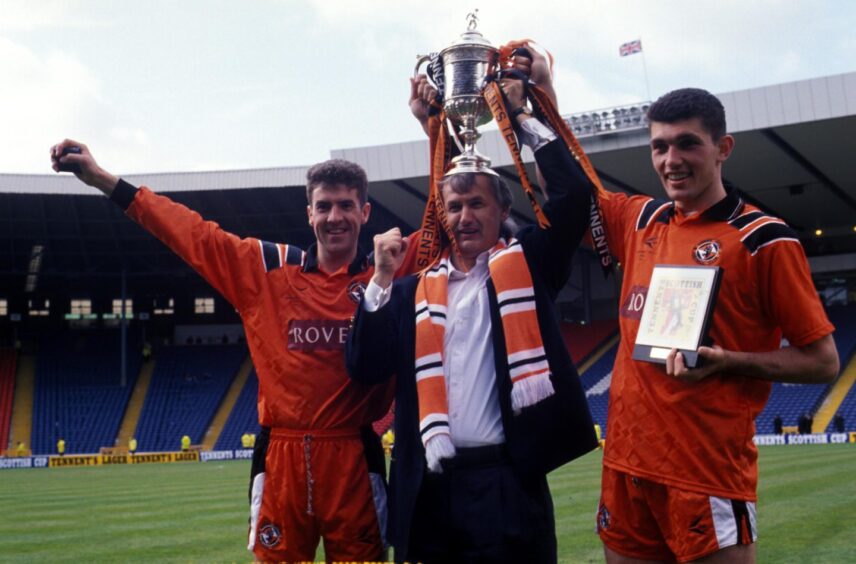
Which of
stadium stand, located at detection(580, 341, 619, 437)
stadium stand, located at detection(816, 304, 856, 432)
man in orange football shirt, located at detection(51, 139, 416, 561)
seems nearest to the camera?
man in orange football shirt, located at detection(51, 139, 416, 561)

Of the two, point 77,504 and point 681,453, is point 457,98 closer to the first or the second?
point 681,453

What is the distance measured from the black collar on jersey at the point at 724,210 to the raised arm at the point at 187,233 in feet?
6.47

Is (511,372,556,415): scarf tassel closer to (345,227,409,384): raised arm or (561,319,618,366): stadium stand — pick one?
(345,227,409,384): raised arm

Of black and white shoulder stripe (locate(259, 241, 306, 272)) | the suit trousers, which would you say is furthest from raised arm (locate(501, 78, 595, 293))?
black and white shoulder stripe (locate(259, 241, 306, 272))

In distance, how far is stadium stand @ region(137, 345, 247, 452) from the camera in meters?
33.5

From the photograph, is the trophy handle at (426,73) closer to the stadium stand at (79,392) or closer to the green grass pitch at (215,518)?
the green grass pitch at (215,518)

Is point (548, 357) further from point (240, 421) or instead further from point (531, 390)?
point (240, 421)

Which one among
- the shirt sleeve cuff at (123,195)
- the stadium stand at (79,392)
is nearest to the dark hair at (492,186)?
the shirt sleeve cuff at (123,195)

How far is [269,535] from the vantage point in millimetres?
3596

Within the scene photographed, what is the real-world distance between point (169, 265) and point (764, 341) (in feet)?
122

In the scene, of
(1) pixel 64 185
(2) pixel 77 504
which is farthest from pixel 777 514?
(1) pixel 64 185

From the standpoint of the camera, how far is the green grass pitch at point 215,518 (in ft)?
25.6

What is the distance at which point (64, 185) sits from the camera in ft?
94.2

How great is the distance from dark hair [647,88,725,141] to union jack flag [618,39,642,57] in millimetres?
26403
